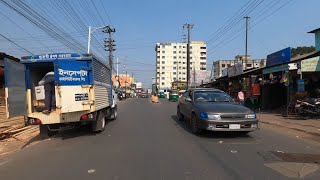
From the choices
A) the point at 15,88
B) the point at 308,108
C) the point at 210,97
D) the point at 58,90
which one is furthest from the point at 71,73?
the point at 308,108

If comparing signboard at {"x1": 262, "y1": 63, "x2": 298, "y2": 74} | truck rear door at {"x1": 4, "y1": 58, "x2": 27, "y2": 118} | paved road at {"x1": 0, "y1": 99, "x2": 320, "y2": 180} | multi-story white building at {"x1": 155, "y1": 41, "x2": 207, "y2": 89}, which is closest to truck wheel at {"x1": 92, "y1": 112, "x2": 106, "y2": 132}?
paved road at {"x1": 0, "y1": 99, "x2": 320, "y2": 180}

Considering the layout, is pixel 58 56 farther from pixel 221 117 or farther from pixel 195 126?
pixel 221 117

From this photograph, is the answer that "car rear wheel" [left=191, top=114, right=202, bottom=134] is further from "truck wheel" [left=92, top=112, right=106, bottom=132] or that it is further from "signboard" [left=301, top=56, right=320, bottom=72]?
"signboard" [left=301, top=56, right=320, bottom=72]

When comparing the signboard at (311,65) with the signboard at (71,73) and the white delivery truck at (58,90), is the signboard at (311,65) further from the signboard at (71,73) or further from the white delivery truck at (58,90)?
the signboard at (71,73)

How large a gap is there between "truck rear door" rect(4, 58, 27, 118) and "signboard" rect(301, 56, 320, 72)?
49.4 ft

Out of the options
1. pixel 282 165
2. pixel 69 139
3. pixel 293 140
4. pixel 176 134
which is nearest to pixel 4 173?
pixel 69 139

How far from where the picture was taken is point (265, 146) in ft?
32.6

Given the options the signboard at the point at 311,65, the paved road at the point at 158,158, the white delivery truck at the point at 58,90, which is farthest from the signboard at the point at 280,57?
the white delivery truck at the point at 58,90

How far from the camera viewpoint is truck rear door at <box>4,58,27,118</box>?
1127 cm

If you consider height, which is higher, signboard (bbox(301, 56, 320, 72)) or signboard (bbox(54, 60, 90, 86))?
signboard (bbox(301, 56, 320, 72))

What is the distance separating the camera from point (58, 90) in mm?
11180

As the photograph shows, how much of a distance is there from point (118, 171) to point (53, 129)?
5.82m

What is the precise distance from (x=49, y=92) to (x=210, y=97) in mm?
5774

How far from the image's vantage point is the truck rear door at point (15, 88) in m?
11.3
